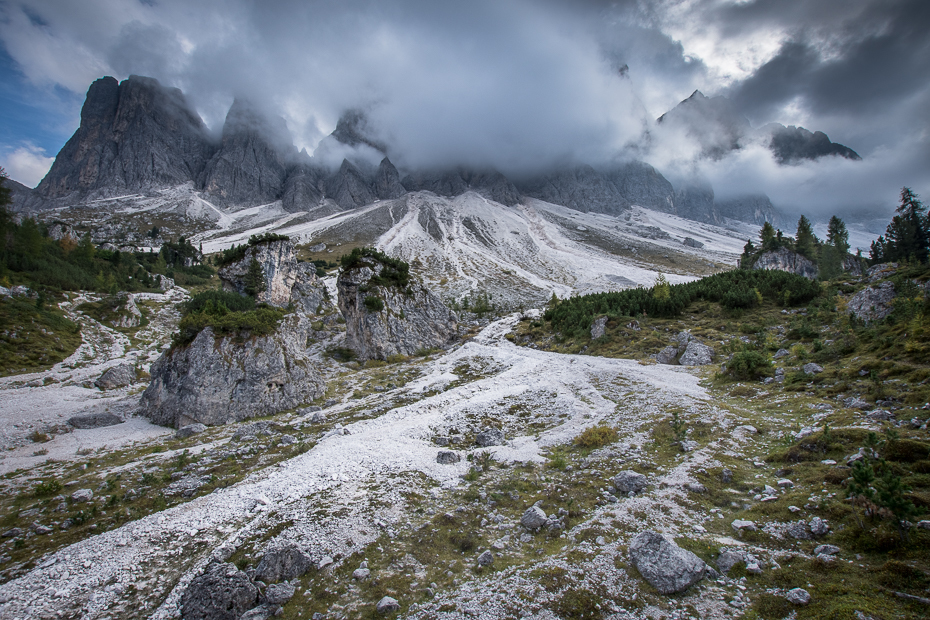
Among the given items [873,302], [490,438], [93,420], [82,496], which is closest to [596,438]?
[490,438]

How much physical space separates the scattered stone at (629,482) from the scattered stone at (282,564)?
9.72 metres

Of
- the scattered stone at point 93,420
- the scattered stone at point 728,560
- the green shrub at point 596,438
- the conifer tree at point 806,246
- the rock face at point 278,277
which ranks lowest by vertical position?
the scattered stone at point 93,420

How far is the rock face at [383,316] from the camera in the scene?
48.7m

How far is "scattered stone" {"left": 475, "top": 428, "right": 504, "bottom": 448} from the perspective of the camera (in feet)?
59.6

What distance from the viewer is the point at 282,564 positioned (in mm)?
9359

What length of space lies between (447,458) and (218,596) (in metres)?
9.25

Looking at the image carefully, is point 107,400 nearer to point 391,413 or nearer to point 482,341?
point 391,413

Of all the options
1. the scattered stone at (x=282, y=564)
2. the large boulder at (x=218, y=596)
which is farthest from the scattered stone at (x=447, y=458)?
the large boulder at (x=218, y=596)

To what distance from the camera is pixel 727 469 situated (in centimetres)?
1162

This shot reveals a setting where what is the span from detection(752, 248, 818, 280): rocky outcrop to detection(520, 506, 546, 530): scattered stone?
10202 cm

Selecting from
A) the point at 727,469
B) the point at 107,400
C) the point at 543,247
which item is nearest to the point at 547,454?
the point at 727,469

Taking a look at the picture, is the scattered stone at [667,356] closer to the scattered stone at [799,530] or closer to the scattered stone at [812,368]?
the scattered stone at [812,368]

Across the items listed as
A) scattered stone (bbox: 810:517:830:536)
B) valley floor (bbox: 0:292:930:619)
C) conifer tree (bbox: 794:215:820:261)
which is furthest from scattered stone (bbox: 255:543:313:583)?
conifer tree (bbox: 794:215:820:261)

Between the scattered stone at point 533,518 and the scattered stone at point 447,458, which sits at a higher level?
the scattered stone at point 533,518
